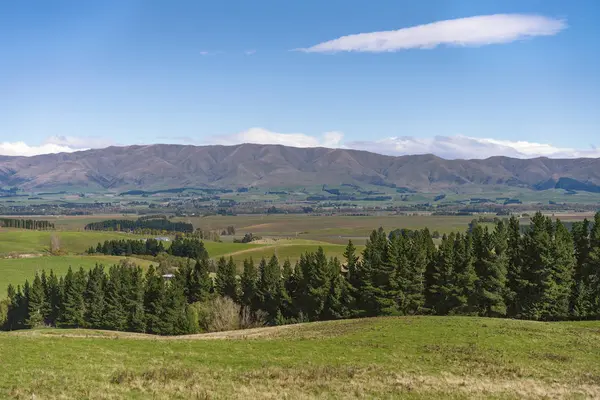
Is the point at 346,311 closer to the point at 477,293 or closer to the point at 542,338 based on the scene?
the point at 477,293

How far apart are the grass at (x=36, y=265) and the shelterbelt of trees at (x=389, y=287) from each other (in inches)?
1278

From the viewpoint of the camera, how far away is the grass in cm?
13838

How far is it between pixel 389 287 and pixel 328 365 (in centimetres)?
4876

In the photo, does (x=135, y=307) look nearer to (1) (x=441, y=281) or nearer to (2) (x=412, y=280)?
(2) (x=412, y=280)

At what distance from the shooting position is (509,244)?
84.8m

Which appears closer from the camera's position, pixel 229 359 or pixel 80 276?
pixel 229 359

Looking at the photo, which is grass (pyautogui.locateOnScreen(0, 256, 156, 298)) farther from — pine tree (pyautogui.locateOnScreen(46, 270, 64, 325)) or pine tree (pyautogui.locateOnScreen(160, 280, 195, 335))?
pine tree (pyautogui.locateOnScreen(160, 280, 195, 335))

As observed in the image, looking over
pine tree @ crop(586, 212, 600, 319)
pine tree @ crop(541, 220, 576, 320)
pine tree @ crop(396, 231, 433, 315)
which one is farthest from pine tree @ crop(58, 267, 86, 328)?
pine tree @ crop(586, 212, 600, 319)

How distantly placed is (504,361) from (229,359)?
17812 mm

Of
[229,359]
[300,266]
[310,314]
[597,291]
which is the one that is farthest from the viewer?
[300,266]

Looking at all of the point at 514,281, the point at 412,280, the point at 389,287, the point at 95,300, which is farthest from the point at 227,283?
the point at 514,281

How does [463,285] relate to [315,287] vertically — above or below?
above

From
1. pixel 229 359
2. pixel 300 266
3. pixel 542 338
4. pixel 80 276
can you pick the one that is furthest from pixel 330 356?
pixel 80 276

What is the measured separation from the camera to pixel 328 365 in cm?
3425
